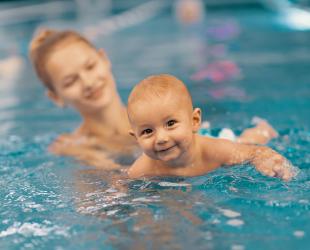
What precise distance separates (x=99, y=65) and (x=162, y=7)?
A: 35.2ft

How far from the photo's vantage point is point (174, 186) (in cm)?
279

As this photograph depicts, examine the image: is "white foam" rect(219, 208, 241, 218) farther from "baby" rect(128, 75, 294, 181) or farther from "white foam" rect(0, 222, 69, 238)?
"white foam" rect(0, 222, 69, 238)

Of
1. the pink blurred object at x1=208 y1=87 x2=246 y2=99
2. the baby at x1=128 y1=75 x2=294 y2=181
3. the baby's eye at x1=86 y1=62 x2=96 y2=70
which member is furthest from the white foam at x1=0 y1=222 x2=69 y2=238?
the pink blurred object at x1=208 y1=87 x2=246 y2=99

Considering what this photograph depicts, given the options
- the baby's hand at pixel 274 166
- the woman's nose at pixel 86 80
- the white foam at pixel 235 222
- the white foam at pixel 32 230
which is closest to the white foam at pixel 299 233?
Result: the white foam at pixel 235 222

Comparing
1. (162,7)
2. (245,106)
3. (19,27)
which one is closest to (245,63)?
(245,106)

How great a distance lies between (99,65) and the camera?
3.71 m

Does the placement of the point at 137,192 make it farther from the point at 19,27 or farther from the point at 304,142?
the point at 19,27

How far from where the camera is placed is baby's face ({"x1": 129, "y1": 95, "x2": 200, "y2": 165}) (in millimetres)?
2520

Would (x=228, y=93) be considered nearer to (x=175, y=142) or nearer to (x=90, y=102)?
(x=90, y=102)

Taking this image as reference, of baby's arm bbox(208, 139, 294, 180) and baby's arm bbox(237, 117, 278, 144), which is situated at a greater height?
baby's arm bbox(208, 139, 294, 180)

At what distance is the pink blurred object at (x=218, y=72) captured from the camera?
579 centimetres

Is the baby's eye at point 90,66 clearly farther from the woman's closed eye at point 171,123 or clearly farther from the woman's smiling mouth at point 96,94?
the woman's closed eye at point 171,123

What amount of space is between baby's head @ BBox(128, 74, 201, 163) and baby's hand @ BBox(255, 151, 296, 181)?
0.38 meters

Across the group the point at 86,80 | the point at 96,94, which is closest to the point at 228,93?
the point at 96,94
